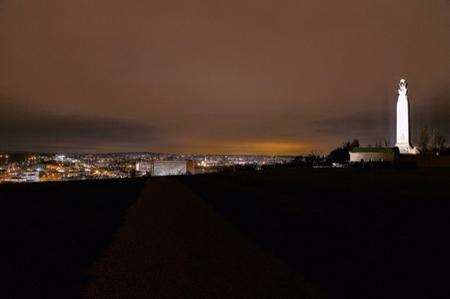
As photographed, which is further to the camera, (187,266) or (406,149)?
(406,149)

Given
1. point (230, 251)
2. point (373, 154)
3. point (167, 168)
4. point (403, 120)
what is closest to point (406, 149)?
point (403, 120)

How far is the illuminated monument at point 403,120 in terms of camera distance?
8156 cm

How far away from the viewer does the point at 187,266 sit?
8.49m

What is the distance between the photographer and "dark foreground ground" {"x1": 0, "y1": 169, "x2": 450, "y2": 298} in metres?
7.04

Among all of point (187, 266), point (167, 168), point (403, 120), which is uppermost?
point (403, 120)

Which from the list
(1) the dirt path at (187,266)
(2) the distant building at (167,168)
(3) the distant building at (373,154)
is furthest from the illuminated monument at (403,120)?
(1) the dirt path at (187,266)

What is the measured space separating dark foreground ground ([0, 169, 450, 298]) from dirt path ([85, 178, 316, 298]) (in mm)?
21

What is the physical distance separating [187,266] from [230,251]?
4.62 ft

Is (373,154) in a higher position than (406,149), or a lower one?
Answer: lower

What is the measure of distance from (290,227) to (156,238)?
3.42 meters

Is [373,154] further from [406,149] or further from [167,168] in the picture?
[167,168]

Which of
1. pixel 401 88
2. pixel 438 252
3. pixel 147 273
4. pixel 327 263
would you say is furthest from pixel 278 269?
pixel 401 88

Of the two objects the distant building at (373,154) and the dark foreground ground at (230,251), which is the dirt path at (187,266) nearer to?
the dark foreground ground at (230,251)

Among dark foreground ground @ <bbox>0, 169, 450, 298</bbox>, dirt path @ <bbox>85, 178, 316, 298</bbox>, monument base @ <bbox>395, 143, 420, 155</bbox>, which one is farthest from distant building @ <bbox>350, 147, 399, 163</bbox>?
dirt path @ <bbox>85, 178, 316, 298</bbox>
